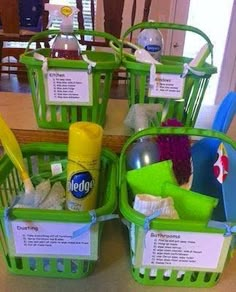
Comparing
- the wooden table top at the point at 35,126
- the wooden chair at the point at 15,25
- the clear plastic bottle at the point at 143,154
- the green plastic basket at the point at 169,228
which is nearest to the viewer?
the green plastic basket at the point at 169,228

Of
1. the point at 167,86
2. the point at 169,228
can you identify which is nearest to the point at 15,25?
the point at 167,86

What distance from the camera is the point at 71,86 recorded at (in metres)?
0.60

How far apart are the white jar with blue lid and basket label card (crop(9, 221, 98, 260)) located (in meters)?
0.39

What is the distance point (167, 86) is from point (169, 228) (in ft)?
0.93

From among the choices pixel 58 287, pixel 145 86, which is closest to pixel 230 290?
pixel 58 287

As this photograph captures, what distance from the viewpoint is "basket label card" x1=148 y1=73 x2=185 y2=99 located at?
0.61 meters

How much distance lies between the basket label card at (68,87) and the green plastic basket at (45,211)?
0.28ft

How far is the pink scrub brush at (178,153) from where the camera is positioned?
1.78 feet

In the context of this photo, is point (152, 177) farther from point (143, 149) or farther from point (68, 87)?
point (68, 87)

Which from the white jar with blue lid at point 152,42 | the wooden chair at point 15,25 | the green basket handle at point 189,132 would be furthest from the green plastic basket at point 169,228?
the wooden chair at point 15,25

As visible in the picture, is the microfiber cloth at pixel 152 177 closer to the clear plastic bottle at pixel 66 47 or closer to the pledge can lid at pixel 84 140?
the pledge can lid at pixel 84 140

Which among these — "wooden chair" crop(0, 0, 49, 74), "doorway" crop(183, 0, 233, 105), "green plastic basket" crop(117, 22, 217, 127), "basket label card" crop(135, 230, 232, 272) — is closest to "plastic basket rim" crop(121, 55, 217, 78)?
"green plastic basket" crop(117, 22, 217, 127)

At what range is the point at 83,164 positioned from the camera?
502 millimetres

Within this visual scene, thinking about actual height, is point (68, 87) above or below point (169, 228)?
above
